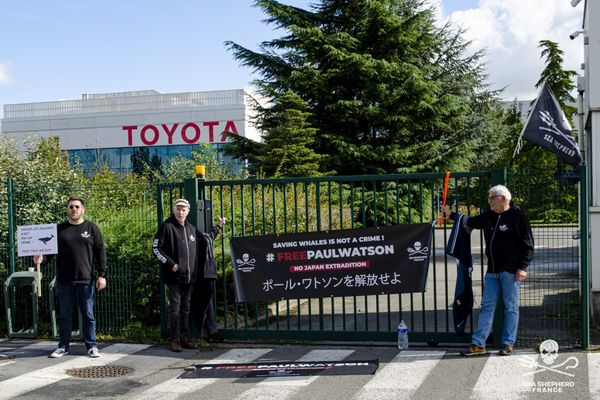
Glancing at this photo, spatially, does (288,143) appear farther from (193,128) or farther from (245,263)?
(193,128)

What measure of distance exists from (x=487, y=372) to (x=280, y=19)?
21.5 m

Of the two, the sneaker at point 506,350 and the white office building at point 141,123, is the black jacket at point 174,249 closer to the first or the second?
the sneaker at point 506,350

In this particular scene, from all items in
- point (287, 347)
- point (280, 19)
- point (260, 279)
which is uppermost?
point (280, 19)

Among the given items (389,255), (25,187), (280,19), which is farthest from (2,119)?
(389,255)

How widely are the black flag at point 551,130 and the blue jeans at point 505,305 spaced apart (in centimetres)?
206

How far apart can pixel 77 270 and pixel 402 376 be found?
411 centimetres

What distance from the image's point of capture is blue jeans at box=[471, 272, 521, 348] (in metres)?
Result: 7.71

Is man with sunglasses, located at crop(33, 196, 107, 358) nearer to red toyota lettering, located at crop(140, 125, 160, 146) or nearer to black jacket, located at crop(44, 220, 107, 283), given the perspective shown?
black jacket, located at crop(44, 220, 107, 283)

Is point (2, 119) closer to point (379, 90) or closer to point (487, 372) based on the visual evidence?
point (379, 90)

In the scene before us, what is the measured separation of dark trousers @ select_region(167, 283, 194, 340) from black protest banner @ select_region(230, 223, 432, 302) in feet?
2.24

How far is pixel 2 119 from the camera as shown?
6081cm

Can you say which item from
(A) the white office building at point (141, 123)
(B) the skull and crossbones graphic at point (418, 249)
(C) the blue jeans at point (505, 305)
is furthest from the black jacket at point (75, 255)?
(A) the white office building at point (141, 123)

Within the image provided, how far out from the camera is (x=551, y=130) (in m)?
8.97

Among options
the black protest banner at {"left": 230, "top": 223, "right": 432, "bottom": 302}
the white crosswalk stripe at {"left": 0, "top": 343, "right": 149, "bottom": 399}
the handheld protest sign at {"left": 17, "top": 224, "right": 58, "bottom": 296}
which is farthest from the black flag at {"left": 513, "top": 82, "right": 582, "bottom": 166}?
the handheld protest sign at {"left": 17, "top": 224, "right": 58, "bottom": 296}
